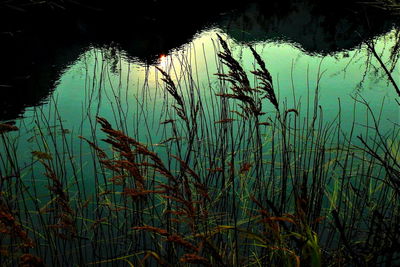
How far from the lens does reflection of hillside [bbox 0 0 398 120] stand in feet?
16.4

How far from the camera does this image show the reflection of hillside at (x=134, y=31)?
500 cm

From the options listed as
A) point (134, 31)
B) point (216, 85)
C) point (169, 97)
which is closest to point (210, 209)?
point (216, 85)

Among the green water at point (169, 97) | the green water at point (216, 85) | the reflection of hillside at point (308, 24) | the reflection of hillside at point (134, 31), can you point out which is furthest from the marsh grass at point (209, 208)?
the reflection of hillside at point (308, 24)

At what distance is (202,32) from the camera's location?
7785 millimetres

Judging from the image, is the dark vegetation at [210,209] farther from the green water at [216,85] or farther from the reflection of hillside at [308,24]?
the reflection of hillside at [308,24]

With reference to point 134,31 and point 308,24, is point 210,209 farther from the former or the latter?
point 308,24

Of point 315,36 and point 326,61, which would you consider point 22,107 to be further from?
point 315,36

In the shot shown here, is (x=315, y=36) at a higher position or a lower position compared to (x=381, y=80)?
higher

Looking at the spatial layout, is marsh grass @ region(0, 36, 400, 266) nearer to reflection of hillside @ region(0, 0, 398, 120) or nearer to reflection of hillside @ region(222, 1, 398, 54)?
reflection of hillside @ region(0, 0, 398, 120)

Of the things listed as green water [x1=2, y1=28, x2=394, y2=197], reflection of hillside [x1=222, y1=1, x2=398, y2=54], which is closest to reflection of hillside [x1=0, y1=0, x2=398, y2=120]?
reflection of hillside [x1=222, y1=1, x2=398, y2=54]

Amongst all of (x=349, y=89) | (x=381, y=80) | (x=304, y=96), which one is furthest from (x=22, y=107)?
(x=381, y=80)

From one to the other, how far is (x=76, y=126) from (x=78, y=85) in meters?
1.38

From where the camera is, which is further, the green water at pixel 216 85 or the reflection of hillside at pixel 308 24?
the reflection of hillside at pixel 308 24

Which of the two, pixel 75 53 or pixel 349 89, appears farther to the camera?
pixel 75 53
